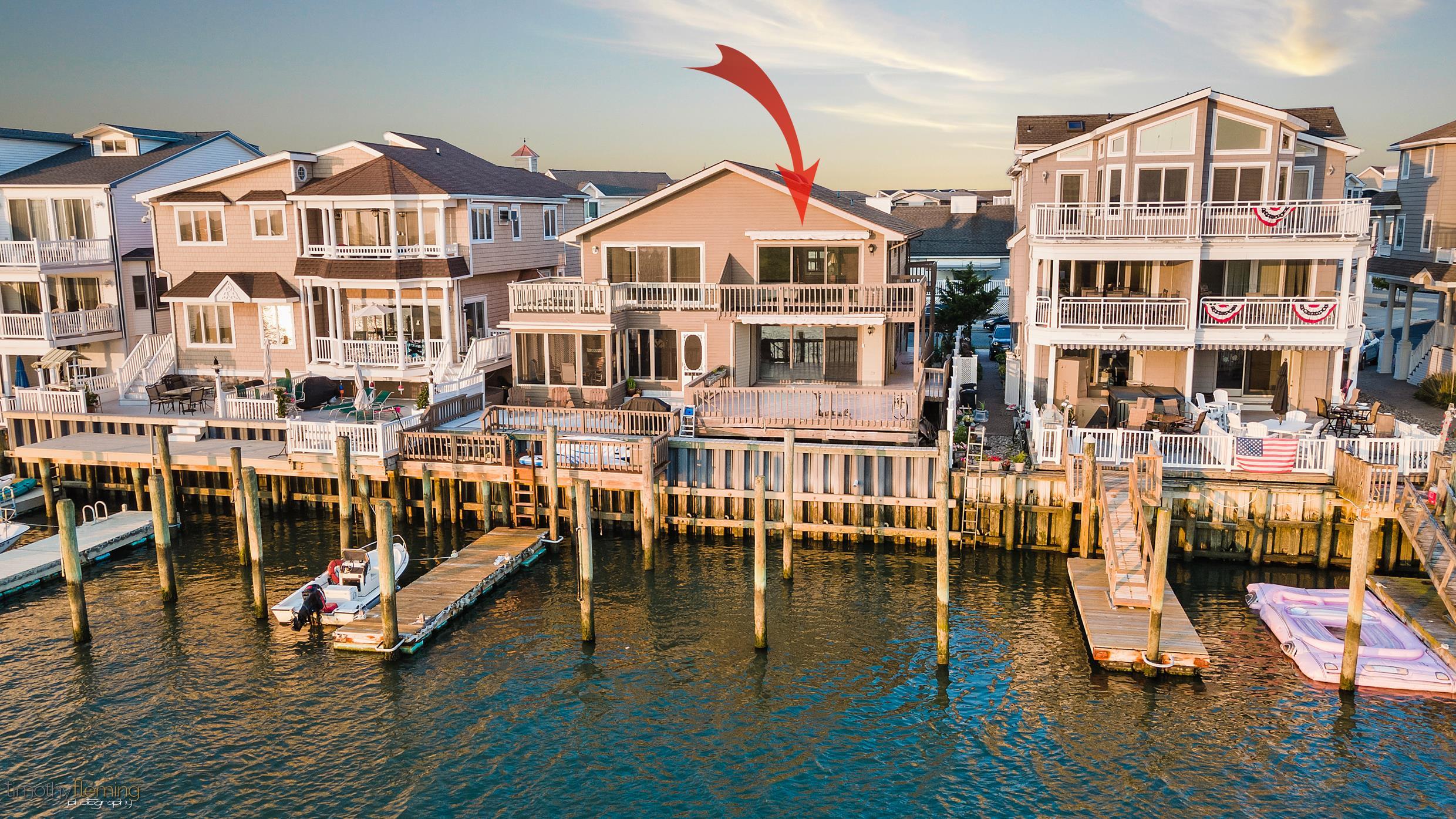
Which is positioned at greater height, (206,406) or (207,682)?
(206,406)

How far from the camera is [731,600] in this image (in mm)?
24828

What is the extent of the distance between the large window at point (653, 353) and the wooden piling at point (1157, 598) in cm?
1749

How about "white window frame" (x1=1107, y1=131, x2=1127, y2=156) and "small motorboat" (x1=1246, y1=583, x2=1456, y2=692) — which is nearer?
"small motorboat" (x1=1246, y1=583, x2=1456, y2=692)

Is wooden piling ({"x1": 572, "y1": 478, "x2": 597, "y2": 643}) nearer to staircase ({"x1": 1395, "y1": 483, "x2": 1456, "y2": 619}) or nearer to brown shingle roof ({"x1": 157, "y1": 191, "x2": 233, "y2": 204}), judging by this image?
staircase ({"x1": 1395, "y1": 483, "x2": 1456, "y2": 619})

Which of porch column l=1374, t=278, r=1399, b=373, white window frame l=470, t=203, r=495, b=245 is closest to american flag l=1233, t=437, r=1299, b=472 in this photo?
porch column l=1374, t=278, r=1399, b=373

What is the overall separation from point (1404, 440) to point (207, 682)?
2797 cm

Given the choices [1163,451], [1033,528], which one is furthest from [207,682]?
[1163,451]

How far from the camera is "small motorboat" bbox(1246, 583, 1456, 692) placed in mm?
19844

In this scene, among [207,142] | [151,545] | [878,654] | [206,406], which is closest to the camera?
[878,654]

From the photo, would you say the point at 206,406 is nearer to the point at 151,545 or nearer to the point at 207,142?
the point at 151,545

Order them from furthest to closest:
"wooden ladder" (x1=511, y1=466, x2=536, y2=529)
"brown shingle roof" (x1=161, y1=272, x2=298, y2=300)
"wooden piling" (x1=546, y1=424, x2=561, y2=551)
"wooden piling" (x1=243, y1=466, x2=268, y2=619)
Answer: "brown shingle roof" (x1=161, y1=272, x2=298, y2=300), "wooden ladder" (x1=511, y1=466, x2=536, y2=529), "wooden piling" (x1=546, y1=424, x2=561, y2=551), "wooden piling" (x1=243, y1=466, x2=268, y2=619)

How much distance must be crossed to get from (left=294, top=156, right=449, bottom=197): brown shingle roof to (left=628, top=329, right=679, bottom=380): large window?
876cm

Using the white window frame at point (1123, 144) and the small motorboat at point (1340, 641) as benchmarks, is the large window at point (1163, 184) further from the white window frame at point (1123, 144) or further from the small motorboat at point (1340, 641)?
the small motorboat at point (1340, 641)

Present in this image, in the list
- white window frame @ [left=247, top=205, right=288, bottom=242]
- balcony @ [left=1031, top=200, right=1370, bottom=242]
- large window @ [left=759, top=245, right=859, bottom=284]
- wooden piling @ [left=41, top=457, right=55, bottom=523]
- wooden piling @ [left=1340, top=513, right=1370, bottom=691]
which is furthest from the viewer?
white window frame @ [left=247, top=205, right=288, bottom=242]
